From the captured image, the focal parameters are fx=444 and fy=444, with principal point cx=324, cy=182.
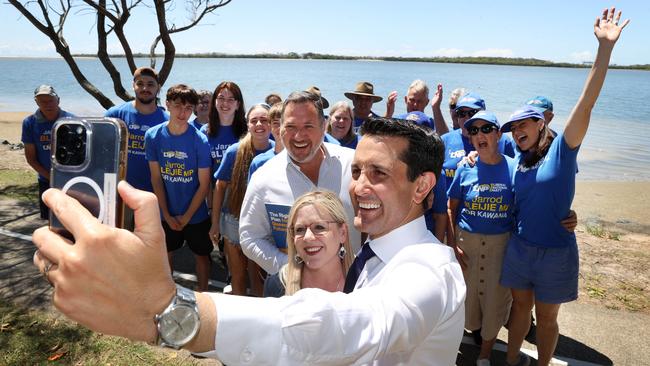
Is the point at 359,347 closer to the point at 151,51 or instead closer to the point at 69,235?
the point at 69,235

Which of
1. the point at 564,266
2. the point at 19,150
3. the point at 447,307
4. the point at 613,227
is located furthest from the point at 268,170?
the point at 19,150

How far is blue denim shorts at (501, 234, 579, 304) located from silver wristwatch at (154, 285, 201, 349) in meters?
3.09

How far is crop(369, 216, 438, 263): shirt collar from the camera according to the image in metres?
1.67

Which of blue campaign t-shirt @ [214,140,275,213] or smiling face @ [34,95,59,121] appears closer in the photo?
blue campaign t-shirt @ [214,140,275,213]

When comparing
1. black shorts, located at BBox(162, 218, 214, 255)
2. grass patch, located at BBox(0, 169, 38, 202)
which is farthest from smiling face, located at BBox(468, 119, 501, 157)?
grass patch, located at BBox(0, 169, 38, 202)

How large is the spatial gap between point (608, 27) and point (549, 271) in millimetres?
1731

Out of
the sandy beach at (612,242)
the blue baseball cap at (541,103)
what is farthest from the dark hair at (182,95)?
the sandy beach at (612,242)

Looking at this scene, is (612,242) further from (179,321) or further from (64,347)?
(179,321)

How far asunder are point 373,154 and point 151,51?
8.45 metres

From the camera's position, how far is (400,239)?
5.49 ft

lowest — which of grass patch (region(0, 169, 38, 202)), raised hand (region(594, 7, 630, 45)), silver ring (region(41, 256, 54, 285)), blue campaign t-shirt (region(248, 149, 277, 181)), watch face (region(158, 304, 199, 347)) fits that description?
grass patch (region(0, 169, 38, 202))

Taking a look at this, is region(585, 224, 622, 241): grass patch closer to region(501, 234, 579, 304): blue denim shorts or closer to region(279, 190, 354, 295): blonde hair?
region(501, 234, 579, 304): blue denim shorts

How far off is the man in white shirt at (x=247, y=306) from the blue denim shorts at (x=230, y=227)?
2871mm

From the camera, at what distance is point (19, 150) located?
1235 cm
